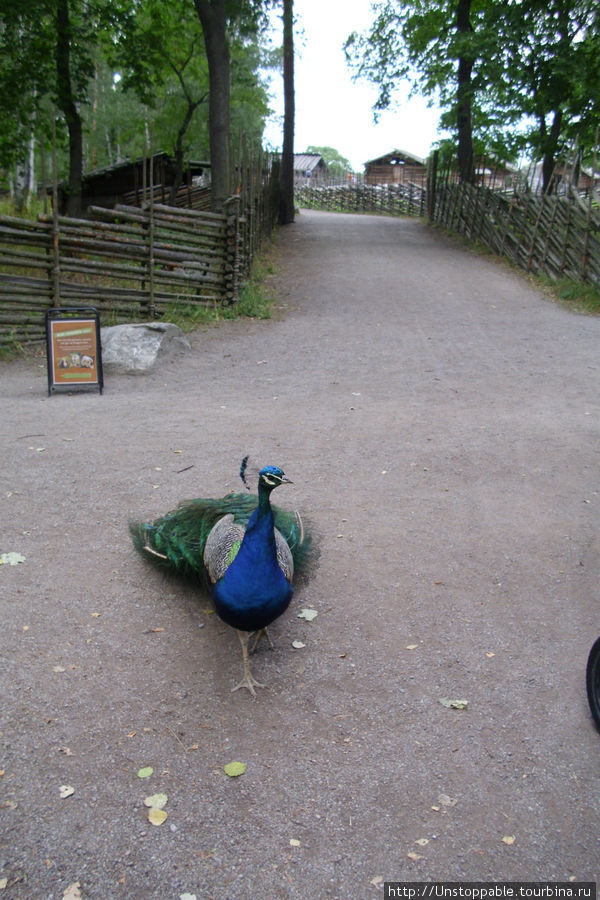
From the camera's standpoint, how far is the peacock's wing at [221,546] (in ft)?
11.3

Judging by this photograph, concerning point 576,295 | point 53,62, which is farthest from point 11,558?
point 53,62

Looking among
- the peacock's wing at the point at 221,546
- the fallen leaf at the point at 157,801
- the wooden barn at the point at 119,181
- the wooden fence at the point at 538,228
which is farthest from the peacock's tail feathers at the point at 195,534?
the wooden barn at the point at 119,181

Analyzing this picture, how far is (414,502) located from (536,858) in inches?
125

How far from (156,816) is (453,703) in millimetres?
1419

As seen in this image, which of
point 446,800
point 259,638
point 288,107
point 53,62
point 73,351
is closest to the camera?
point 446,800

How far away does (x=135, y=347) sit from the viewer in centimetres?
985

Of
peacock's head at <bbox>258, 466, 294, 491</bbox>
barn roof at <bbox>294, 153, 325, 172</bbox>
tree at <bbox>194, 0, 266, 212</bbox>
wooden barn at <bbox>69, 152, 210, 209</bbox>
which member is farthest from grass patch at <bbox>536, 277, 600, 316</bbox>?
barn roof at <bbox>294, 153, 325, 172</bbox>

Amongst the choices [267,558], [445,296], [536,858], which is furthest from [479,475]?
[445,296]

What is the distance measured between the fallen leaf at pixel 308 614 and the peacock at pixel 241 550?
288 mm

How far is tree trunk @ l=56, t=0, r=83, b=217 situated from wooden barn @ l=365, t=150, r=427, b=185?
128ft

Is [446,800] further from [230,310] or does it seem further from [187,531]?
[230,310]

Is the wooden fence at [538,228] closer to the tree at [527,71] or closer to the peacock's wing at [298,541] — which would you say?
the tree at [527,71]

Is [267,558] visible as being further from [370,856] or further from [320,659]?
[370,856]

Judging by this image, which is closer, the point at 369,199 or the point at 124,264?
the point at 124,264
